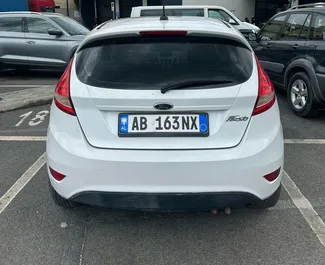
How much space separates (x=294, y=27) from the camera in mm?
6016

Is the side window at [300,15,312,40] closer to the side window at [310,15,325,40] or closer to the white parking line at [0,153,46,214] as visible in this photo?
the side window at [310,15,325,40]

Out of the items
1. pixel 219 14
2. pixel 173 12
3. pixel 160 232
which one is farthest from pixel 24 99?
pixel 219 14

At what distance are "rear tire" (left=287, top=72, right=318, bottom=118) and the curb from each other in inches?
168

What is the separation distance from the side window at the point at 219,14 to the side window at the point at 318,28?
625 cm

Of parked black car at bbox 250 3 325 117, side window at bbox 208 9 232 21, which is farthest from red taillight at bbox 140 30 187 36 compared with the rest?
side window at bbox 208 9 232 21

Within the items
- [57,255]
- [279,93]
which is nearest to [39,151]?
[57,255]

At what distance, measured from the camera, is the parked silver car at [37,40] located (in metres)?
8.91

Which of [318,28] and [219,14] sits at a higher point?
[318,28]

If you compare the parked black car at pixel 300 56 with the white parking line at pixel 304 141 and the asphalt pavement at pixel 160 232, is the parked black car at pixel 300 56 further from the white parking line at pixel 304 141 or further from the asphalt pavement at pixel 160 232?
the asphalt pavement at pixel 160 232

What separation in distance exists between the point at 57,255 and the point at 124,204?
66 cm

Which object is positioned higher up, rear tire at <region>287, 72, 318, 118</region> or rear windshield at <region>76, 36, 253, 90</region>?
rear windshield at <region>76, 36, 253, 90</region>

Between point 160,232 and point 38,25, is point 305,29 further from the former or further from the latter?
point 38,25

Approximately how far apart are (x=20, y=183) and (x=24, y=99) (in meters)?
3.38

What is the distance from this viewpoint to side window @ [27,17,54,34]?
29.8 feet
